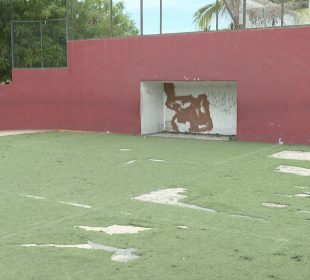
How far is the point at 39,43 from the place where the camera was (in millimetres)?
18125

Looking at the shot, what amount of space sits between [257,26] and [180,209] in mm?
8083

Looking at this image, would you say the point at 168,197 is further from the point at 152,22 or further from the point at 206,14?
the point at 152,22

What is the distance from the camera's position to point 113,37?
52.2 feet

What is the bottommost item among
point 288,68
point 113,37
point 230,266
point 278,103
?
point 230,266

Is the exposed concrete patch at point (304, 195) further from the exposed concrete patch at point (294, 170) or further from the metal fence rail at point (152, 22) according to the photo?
the metal fence rail at point (152, 22)

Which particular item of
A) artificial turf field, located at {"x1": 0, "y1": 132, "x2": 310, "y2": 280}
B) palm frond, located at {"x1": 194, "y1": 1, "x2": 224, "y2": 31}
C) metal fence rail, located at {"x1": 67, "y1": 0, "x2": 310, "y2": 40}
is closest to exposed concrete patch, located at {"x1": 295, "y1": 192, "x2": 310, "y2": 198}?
artificial turf field, located at {"x1": 0, "y1": 132, "x2": 310, "y2": 280}

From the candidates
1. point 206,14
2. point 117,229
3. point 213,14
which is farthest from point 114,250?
point 206,14

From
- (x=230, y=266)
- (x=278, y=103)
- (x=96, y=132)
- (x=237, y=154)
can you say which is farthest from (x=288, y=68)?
(x=230, y=266)

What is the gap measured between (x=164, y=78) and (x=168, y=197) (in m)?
7.85

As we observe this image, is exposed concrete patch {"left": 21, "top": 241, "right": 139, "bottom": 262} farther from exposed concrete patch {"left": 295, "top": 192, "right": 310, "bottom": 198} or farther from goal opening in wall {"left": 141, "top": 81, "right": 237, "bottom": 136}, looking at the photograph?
goal opening in wall {"left": 141, "top": 81, "right": 237, "bottom": 136}

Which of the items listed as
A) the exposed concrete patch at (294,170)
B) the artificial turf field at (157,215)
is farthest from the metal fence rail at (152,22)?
the exposed concrete patch at (294,170)

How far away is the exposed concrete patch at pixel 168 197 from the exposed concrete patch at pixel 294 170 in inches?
92.7

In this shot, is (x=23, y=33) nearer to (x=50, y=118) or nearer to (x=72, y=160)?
(x=50, y=118)

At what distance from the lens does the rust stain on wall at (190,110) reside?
51.3ft
